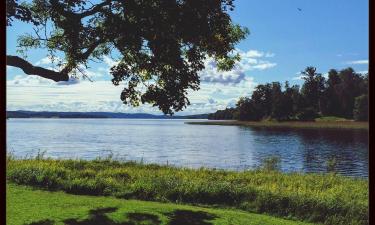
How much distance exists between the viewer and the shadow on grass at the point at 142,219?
471 inches

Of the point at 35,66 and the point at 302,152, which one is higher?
the point at 35,66

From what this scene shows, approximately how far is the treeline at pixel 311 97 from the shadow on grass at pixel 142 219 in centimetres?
15651

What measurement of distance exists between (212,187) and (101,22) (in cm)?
758

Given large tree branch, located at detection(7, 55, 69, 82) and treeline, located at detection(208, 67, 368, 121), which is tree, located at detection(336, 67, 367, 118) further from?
large tree branch, located at detection(7, 55, 69, 82)

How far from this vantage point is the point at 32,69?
1319 centimetres

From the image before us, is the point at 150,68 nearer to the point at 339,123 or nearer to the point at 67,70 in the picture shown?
the point at 67,70

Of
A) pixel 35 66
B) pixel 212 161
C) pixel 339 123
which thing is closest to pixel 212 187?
pixel 35 66

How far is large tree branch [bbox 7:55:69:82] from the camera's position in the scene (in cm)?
1305

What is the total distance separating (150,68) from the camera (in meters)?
13.3

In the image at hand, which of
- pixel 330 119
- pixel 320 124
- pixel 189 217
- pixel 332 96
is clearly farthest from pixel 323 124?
pixel 189 217

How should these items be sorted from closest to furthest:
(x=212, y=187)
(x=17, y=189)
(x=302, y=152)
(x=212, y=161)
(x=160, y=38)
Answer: (x=160, y=38), (x=17, y=189), (x=212, y=187), (x=212, y=161), (x=302, y=152)

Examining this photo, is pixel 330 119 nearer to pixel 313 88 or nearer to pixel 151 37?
pixel 313 88

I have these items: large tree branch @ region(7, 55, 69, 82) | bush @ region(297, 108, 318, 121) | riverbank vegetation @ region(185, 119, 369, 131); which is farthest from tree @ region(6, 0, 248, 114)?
bush @ region(297, 108, 318, 121)
